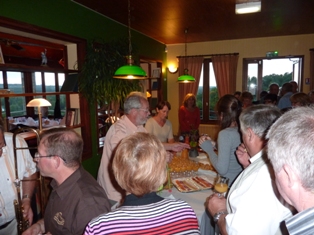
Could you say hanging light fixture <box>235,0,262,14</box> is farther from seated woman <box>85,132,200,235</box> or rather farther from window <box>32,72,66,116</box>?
window <box>32,72,66,116</box>

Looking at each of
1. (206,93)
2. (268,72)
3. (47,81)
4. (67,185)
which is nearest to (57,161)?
(67,185)

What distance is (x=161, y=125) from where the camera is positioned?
3824 mm

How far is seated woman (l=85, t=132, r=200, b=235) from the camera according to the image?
957mm

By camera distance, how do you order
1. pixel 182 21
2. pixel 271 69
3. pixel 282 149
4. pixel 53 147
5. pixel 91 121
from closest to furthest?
1. pixel 282 149
2. pixel 53 147
3. pixel 91 121
4. pixel 182 21
5. pixel 271 69

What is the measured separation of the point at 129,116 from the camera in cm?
253

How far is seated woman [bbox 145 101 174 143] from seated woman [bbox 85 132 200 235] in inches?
101

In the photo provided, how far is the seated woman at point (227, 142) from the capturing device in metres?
1.99

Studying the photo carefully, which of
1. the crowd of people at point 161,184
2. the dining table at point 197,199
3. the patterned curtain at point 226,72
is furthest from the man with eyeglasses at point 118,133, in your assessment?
the patterned curtain at point 226,72

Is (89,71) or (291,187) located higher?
(89,71)

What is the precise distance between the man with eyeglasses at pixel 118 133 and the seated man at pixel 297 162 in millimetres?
1732

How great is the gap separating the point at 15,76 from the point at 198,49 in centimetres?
491

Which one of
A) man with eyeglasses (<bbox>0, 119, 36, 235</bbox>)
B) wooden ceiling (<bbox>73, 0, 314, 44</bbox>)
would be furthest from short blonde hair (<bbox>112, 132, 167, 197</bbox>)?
wooden ceiling (<bbox>73, 0, 314, 44</bbox>)

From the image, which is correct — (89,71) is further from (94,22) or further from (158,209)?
(158,209)

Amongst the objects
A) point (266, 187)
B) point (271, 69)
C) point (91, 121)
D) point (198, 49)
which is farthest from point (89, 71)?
point (271, 69)
